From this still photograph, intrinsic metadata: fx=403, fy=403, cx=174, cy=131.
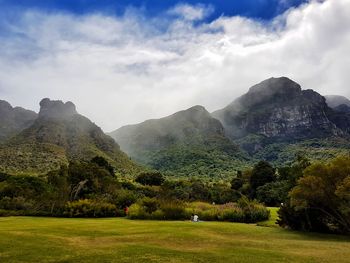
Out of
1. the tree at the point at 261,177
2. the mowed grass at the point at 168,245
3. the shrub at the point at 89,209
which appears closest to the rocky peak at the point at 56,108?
the tree at the point at 261,177

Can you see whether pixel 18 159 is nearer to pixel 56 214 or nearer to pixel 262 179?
pixel 262 179

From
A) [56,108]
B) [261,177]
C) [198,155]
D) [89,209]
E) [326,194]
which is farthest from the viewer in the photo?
[56,108]

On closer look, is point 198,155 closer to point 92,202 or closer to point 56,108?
point 56,108

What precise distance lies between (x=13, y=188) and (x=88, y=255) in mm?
34529

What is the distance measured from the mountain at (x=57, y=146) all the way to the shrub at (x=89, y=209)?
52678 mm

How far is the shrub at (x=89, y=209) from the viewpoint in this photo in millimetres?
35656

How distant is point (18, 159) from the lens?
94.2 meters

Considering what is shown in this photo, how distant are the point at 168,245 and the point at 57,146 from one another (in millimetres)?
101740

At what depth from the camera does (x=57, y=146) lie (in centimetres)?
11462

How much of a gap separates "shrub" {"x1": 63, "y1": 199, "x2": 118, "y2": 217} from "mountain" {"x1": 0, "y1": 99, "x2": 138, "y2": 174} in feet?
173

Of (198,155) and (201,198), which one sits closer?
(201,198)

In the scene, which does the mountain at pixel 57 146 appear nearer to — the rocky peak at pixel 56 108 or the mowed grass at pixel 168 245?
the rocky peak at pixel 56 108

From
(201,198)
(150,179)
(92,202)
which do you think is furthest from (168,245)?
(150,179)

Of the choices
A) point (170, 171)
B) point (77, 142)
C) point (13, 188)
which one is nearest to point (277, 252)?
point (13, 188)
